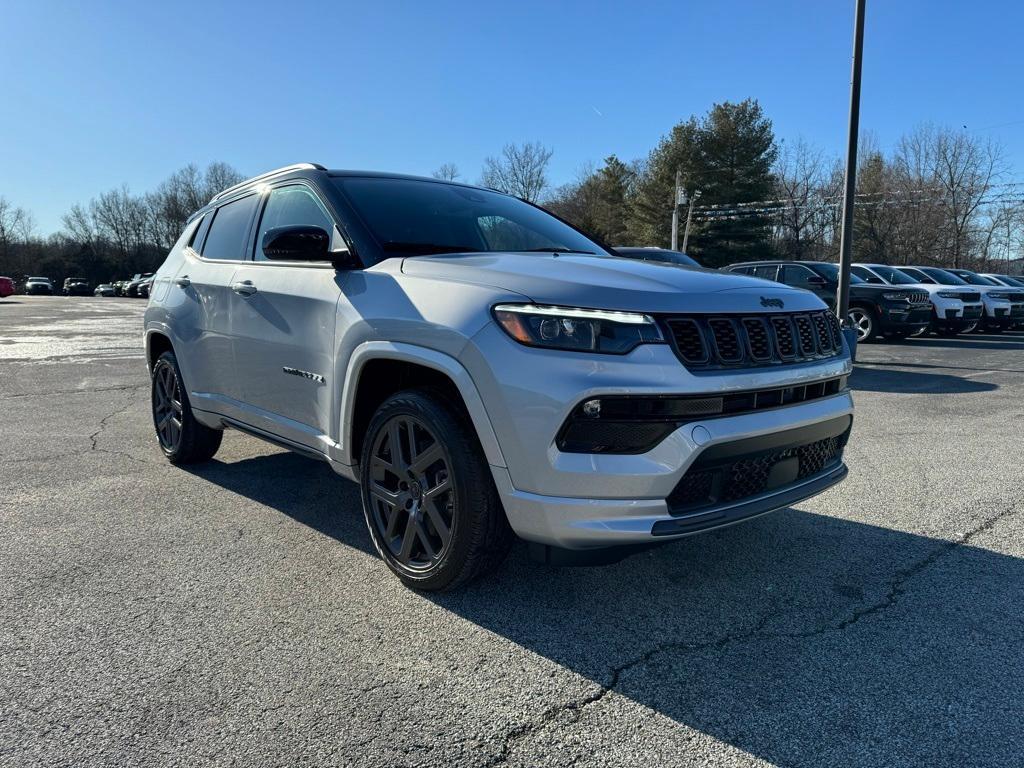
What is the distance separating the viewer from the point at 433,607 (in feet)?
9.58

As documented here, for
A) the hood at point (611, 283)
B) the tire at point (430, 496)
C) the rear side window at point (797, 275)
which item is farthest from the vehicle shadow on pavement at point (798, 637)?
the rear side window at point (797, 275)

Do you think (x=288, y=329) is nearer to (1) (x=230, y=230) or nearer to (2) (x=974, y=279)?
(1) (x=230, y=230)

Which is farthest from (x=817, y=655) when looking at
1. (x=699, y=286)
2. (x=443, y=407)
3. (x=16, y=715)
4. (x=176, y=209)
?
(x=176, y=209)

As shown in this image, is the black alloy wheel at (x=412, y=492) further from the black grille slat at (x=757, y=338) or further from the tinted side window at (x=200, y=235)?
the tinted side window at (x=200, y=235)

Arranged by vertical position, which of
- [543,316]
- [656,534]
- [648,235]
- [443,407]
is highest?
[648,235]

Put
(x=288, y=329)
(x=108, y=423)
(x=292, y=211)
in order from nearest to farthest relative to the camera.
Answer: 1. (x=288, y=329)
2. (x=292, y=211)
3. (x=108, y=423)

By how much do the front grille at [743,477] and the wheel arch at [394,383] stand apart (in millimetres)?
647

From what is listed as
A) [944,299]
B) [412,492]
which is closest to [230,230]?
[412,492]

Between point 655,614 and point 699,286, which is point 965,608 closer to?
point 655,614

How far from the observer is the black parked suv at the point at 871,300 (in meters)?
15.2

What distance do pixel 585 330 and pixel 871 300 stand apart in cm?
1528

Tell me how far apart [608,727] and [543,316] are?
4.27ft

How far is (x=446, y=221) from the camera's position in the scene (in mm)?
3771

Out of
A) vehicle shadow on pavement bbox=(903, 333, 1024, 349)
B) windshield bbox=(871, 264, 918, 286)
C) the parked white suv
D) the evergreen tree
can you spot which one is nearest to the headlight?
vehicle shadow on pavement bbox=(903, 333, 1024, 349)
